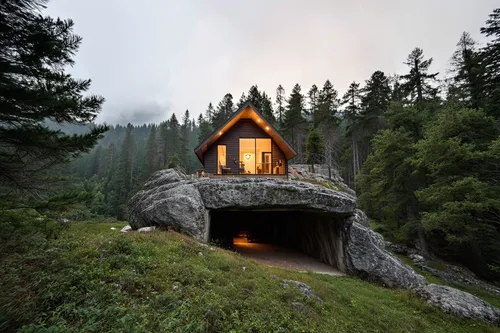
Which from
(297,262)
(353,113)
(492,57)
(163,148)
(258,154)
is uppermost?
(353,113)

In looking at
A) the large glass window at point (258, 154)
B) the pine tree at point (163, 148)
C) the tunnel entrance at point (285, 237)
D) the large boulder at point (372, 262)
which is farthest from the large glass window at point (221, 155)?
the pine tree at point (163, 148)

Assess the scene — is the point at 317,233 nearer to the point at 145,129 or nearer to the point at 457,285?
the point at 457,285

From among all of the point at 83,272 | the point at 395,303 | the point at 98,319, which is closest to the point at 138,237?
the point at 83,272

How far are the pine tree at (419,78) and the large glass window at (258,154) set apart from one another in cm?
1793

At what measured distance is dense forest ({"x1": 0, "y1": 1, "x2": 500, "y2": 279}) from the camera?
3.88 metres

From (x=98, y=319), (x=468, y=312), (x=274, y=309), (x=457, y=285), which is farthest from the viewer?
(x=457, y=285)

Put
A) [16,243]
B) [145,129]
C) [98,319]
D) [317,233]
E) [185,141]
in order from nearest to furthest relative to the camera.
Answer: [98,319]
[16,243]
[317,233]
[185,141]
[145,129]

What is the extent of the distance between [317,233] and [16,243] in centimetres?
1474

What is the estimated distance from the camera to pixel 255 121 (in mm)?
17359

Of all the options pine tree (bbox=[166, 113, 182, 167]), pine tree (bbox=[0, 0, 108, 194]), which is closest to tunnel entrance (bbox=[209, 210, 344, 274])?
pine tree (bbox=[0, 0, 108, 194])

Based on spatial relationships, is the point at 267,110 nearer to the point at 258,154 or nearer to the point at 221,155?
the point at 258,154

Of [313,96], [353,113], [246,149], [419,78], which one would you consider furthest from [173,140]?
[419,78]

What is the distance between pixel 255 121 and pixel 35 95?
47.8ft

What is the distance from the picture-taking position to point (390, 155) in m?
17.9
